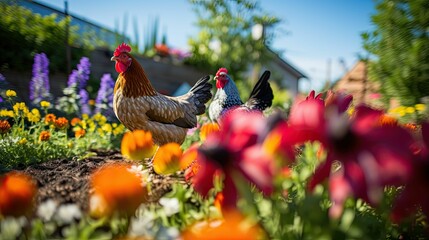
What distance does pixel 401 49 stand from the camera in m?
3.87

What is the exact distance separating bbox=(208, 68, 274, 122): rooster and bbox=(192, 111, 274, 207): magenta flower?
6.46 ft

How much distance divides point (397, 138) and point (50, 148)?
251 cm

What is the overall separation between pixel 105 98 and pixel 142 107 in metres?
2.24

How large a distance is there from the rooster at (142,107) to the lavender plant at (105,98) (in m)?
1.97

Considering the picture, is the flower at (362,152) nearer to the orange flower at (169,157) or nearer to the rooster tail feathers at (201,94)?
the orange flower at (169,157)

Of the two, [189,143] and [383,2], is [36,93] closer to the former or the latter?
[189,143]

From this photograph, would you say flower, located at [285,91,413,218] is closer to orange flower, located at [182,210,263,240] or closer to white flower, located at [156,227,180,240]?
orange flower, located at [182,210,263,240]

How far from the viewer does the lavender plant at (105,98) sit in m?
4.13

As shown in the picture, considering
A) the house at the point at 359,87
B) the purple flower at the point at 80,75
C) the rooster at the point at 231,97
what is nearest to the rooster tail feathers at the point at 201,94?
the rooster at the point at 231,97

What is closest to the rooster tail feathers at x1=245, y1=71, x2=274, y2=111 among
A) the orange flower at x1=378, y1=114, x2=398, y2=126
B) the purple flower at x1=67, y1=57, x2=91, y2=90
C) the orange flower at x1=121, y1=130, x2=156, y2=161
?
the orange flower at x1=378, y1=114, x2=398, y2=126

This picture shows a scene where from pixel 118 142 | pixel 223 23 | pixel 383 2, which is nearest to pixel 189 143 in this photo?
pixel 118 142

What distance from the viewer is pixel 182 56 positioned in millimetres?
9398

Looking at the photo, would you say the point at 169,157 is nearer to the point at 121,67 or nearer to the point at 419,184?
the point at 419,184

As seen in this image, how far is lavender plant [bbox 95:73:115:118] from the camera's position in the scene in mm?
4133
